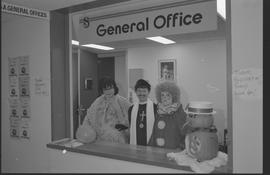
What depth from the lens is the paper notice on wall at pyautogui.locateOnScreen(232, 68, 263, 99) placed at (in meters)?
1.87

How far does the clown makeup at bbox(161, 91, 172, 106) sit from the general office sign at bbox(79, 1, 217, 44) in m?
0.55

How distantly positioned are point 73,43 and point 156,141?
144 cm

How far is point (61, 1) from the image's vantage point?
8.59ft

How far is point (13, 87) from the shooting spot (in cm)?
342

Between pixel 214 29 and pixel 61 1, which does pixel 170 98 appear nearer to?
pixel 214 29

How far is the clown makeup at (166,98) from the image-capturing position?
8.17 ft

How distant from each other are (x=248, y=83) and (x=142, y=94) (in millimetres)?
1039

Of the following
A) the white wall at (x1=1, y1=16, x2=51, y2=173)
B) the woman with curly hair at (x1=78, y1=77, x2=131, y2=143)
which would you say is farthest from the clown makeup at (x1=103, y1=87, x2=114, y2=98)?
the white wall at (x1=1, y1=16, x2=51, y2=173)

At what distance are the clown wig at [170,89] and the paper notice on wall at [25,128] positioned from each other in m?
1.69

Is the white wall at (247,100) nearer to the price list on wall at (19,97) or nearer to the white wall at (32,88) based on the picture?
the white wall at (32,88)

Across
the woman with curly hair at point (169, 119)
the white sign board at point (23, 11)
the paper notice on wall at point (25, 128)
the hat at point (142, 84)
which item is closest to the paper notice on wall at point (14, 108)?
the paper notice on wall at point (25, 128)

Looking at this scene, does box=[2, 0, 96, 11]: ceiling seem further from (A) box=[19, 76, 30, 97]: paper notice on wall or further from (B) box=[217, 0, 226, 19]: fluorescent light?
(B) box=[217, 0, 226, 19]: fluorescent light

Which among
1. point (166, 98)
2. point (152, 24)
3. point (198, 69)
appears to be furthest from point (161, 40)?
point (166, 98)

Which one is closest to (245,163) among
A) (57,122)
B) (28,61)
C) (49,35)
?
(57,122)
